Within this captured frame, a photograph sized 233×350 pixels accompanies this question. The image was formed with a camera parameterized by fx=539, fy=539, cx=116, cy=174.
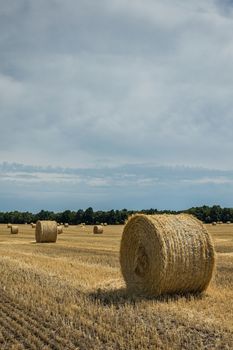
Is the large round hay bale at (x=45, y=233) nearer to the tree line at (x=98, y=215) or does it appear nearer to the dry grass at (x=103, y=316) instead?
the dry grass at (x=103, y=316)

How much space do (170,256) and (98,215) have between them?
6860cm

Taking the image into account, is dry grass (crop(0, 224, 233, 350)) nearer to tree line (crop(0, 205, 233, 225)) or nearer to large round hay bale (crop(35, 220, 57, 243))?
large round hay bale (crop(35, 220, 57, 243))

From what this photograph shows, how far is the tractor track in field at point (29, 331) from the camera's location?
7238 millimetres

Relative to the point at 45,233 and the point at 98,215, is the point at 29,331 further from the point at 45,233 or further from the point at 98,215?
the point at 98,215

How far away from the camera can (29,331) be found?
7.94 metres

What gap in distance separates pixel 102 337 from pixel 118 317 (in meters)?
0.96

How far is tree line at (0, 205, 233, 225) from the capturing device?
73100mm

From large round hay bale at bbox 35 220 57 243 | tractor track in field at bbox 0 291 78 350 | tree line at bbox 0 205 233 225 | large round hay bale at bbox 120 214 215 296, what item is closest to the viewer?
tractor track in field at bbox 0 291 78 350


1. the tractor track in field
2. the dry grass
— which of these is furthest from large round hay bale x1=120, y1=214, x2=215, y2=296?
the tractor track in field

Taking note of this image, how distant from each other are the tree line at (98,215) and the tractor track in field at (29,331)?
5769cm

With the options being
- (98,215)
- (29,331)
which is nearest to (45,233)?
(29,331)

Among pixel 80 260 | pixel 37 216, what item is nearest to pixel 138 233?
pixel 80 260

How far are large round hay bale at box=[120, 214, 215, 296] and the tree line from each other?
2176 inches

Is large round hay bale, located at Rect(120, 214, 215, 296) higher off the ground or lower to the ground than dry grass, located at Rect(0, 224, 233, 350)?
higher
